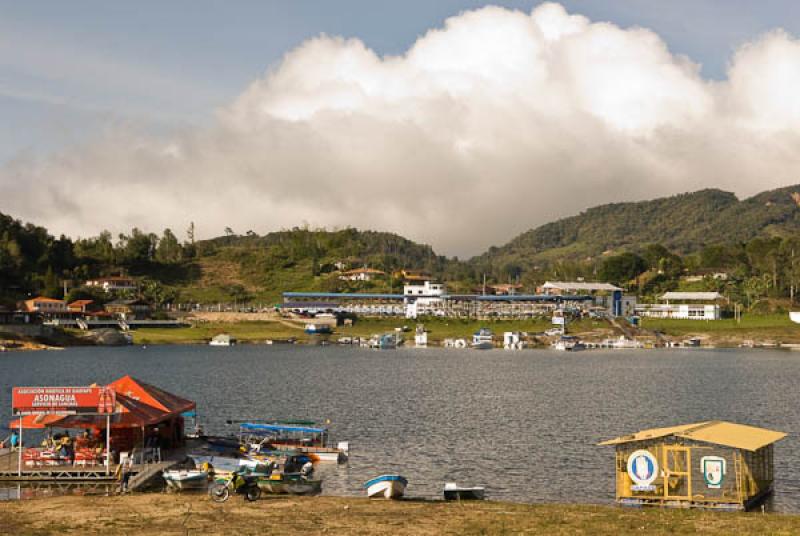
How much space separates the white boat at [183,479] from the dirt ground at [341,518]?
407 centimetres

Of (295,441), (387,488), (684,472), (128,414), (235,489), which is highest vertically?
(128,414)

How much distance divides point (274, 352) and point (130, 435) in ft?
445

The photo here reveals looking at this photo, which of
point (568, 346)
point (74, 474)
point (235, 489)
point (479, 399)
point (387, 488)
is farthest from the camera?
point (568, 346)

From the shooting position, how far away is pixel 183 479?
44.6 meters

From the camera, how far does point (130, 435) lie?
50.4 m

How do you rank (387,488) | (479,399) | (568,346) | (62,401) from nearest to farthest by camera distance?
(387,488)
(62,401)
(479,399)
(568,346)

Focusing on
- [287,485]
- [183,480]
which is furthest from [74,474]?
[287,485]

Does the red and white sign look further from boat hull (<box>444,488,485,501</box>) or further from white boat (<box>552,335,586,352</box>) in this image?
white boat (<box>552,335,586,352</box>)

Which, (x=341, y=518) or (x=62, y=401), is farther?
(x=62, y=401)

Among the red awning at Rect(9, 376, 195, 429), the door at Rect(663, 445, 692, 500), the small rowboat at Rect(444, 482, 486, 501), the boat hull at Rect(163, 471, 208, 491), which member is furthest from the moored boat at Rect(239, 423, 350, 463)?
the door at Rect(663, 445, 692, 500)

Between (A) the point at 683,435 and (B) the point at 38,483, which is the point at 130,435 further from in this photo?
→ (A) the point at 683,435

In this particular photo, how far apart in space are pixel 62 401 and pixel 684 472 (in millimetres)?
31970

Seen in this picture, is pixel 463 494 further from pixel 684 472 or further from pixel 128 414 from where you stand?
pixel 128 414

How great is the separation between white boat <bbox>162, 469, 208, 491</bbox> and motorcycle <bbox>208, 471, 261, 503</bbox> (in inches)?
203
